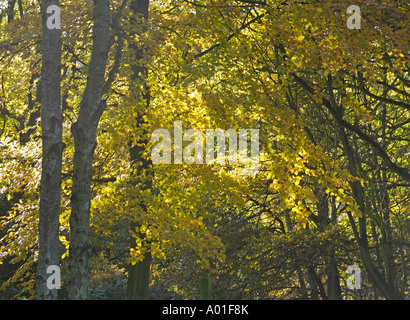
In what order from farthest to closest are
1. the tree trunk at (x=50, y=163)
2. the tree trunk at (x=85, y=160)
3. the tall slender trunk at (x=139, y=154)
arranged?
the tall slender trunk at (x=139, y=154), the tree trunk at (x=85, y=160), the tree trunk at (x=50, y=163)

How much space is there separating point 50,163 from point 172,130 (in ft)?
8.04

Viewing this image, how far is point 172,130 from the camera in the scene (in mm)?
7910

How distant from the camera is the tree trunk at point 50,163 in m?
5.73

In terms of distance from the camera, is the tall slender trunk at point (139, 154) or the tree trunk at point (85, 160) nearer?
the tree trunk at point (85, 160)

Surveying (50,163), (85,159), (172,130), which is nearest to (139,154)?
(172,130)

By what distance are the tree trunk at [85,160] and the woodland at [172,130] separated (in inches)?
0.5

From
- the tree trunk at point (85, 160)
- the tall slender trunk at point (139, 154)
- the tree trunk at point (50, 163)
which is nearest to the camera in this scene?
the tree trunk at point (50, 163)

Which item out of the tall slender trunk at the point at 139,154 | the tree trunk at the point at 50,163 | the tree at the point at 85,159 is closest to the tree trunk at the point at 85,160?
the tree at the point at 85,159

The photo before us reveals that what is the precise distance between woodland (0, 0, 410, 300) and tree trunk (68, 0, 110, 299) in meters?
0.01

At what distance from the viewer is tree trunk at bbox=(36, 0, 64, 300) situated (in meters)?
5.73

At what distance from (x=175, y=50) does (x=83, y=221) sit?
4141mm

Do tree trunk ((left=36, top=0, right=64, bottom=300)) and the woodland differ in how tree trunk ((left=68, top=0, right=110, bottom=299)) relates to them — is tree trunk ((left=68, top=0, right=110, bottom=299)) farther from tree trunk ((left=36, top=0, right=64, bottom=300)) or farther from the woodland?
tree trunk ((left=36, top=0, right=64, bottom=300))

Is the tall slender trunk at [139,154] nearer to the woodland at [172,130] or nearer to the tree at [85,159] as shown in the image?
the woodland at [172,130]

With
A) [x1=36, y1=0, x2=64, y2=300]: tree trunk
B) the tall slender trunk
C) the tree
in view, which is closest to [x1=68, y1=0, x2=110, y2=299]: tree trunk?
the tree
